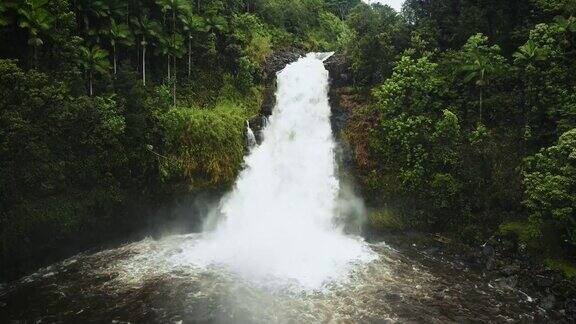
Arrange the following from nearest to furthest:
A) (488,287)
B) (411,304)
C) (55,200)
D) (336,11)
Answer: (411,304) → (488,287) → (55,200) → (336,11)

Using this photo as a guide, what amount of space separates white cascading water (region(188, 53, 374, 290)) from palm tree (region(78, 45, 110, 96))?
8.92 meters

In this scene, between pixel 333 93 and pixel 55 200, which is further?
pixel 333 93

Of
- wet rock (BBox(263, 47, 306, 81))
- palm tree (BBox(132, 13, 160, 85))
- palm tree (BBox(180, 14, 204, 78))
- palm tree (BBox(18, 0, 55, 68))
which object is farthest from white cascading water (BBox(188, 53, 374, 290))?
palm tree (BBox(18, 0, 55, 68))

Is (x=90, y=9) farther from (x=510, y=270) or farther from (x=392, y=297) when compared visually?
(x=510, y=270)

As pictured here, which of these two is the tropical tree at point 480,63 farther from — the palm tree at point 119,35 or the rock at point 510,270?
the palm tree at point 119,35

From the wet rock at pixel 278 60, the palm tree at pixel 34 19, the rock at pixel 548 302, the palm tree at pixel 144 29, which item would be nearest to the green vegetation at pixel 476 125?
the rock at pixel 548 302

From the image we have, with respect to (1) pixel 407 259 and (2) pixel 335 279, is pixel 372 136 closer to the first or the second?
(1) pixel 407 259

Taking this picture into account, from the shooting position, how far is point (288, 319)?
48.0ft

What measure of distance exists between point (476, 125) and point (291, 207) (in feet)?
34.8

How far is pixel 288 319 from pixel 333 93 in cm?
1706

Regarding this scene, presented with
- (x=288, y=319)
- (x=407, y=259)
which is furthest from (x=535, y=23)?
(x=288, y=319)

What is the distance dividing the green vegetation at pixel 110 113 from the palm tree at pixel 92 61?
0.06 metres

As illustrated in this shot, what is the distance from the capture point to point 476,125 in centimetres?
2281

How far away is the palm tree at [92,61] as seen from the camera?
21391 millimetres
